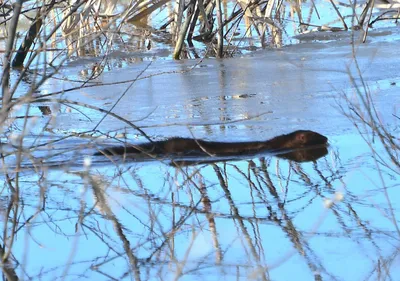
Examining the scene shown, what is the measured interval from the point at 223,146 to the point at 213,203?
89 cm

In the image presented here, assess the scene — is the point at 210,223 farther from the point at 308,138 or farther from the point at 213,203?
the point at 308,138

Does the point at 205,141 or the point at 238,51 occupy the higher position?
the point at 238,51

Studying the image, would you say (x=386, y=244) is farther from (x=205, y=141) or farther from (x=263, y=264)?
(x=205, y=141)

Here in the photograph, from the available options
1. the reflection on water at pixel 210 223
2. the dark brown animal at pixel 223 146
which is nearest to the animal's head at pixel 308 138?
the dark brown animal at pixel 223 146

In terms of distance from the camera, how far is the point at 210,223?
3.47 metres

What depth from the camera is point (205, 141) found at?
15.4 ft

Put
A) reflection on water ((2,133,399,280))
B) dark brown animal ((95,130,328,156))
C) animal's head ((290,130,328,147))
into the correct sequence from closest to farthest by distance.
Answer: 1. reflection on water ((2,133,399,280))
2. dark brown animal ((95,130,328,156))
3. animal's head ((290,130,328,147))

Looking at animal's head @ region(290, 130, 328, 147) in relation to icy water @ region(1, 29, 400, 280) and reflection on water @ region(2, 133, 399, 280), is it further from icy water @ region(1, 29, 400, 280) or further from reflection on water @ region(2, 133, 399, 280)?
reflection on water @ region(2, 133, 399, 280)

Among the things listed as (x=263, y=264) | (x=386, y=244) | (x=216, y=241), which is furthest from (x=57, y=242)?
(x=386, y=244)

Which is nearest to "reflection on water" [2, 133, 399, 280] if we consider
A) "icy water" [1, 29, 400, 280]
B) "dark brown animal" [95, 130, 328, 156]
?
"icy water" [1, 29, 400, 280]

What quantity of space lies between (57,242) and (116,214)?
1.23ft

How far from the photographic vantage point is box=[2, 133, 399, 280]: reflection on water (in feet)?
9.75

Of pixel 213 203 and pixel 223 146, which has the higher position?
pixel 223 146

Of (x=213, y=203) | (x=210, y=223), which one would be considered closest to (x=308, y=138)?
(x=213, y=203)
